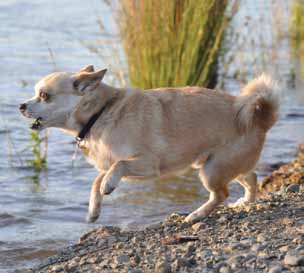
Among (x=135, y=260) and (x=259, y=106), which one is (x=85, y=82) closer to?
(x=259, y=106)

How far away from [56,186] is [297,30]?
615 centimetres

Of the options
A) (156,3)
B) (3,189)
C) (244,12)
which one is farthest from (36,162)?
(244,12)

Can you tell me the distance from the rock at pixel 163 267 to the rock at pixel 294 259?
26.3 inches

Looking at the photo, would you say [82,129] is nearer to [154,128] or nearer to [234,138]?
[154,128]

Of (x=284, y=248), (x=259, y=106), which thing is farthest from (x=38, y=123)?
(x=284, y=248)

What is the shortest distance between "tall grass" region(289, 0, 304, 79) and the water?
1.11 feet

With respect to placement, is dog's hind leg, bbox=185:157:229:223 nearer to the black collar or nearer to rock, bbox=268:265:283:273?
the black collar

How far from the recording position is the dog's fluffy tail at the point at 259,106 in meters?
5.96

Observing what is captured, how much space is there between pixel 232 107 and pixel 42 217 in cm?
238

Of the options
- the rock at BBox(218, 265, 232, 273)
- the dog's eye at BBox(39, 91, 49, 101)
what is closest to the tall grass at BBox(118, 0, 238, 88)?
the dog's eye at BBox(39, 91, 49, 101)

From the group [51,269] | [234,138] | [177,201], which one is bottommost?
[177,201]

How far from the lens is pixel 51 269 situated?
5.31 meters

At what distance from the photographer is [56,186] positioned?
8.51m

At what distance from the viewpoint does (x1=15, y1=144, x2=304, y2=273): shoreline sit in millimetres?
4699
